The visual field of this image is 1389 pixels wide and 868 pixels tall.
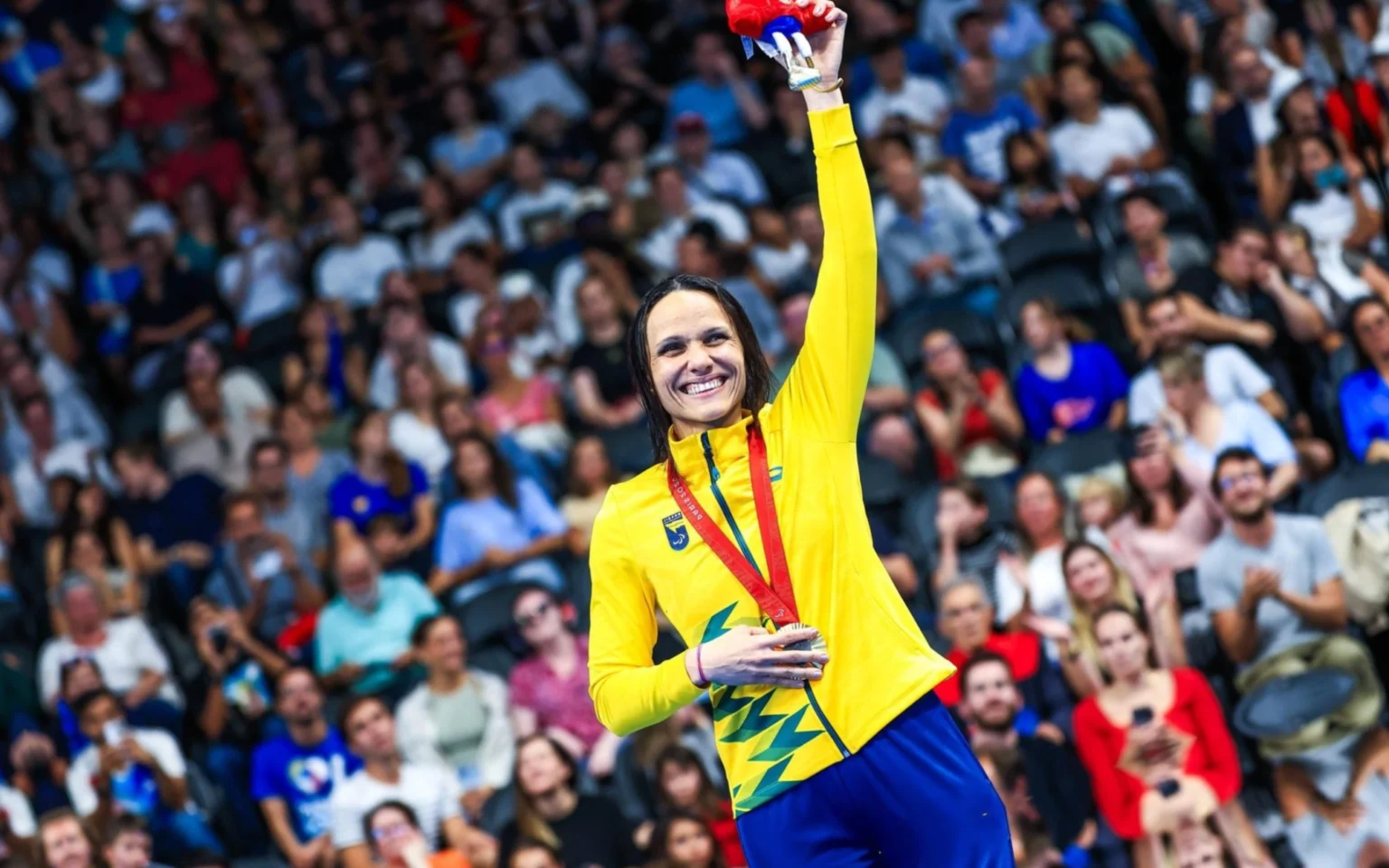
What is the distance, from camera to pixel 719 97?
9.56 m

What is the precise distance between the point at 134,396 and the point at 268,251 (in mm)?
1012

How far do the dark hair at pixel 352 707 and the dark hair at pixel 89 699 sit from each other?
3.32 feet

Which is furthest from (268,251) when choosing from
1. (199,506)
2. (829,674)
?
(829,674)

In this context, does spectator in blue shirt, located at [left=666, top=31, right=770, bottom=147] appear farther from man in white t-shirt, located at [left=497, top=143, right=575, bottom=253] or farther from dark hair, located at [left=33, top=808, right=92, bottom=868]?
dark hair, located at [left=33, top=808, right=92, bottom=868]

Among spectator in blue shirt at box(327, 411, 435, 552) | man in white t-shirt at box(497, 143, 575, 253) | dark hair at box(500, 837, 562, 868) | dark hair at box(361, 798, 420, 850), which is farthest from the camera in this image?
man in white t-shirt at box(497, 143, 575, 253)

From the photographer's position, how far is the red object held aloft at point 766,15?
281 cm

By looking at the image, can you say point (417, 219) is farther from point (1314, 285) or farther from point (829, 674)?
point (829, 674)

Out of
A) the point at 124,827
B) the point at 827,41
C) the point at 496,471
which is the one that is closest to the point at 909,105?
the point at 496,471

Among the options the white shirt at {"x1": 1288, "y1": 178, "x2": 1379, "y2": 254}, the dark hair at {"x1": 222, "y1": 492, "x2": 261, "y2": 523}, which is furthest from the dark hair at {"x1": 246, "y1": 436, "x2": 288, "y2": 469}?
the white shirt at {"x1": 1288, "y1": 178, "x2": 1379, "y2": 254}

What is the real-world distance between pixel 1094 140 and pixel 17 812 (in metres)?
5.21

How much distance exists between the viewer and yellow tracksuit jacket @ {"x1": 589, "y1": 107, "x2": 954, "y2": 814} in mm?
2756

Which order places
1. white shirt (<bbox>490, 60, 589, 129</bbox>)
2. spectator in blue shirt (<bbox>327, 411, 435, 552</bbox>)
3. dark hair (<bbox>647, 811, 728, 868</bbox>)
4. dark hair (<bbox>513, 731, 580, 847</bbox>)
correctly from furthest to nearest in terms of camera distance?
white shirt (<bbox>490, 60, 589, 129</bbox>) → spectator in blue shirt (<bbox>327, 411, 435, 552</bbox>) → dark hair (<bbox>513, 731, 580, 847</bbox>) → dark hair (<bbox>647, 811, 728, 868</bbox>)

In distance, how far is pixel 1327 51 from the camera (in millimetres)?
7973

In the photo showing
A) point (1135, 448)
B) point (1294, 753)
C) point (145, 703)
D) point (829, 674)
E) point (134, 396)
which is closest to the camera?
point (829, 674)
